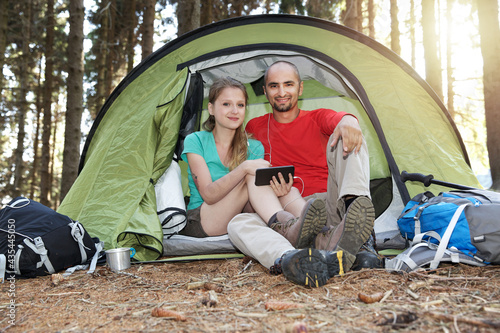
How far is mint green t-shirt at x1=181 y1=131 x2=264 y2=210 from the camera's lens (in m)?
2.46

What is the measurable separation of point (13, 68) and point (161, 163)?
314 inches

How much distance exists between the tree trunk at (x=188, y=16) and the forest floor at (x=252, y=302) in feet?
12.9

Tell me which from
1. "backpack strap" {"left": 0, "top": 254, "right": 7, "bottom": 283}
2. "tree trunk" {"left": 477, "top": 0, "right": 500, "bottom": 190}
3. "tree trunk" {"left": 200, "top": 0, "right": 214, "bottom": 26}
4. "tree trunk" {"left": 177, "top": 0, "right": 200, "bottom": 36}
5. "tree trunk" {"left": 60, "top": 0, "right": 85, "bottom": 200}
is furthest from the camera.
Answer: "tree trunk" {"left": 200, "top": 0, "right": 214, "bottom": 26}

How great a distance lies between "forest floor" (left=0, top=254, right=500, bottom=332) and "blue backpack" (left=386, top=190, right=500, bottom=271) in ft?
0.22

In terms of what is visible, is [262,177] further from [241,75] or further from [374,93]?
[241,75]

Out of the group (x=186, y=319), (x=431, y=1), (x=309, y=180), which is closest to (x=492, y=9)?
(x=431, y=1)

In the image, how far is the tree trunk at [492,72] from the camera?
4727 mm

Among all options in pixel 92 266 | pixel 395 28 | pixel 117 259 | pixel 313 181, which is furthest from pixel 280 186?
pixel 395 28

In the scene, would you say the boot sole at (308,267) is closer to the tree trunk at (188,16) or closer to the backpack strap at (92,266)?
the backpack strap at (92,266)

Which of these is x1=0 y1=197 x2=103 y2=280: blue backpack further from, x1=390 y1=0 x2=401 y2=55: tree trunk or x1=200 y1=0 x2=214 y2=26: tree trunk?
x1=390 y1=0 x2=401 y2=55: tree trunk

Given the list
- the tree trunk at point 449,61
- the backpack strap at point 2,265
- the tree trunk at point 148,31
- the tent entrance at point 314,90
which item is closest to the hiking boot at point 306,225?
the tent entrance at point 314,90

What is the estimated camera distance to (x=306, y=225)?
69.1 inches

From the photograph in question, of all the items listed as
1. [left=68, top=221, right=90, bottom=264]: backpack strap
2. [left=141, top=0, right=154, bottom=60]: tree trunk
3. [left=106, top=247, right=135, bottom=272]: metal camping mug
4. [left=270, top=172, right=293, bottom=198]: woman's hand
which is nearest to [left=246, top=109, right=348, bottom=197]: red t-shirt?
[left=270, top=172, right=293, bottom=198]: woman's hand

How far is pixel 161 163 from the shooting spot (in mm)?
2695
